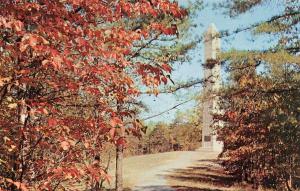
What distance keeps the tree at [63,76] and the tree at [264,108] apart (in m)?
11.2

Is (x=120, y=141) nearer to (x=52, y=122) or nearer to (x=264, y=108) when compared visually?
(x=52, y=122)

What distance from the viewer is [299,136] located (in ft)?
59.8

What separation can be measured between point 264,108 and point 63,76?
1691 centimetres

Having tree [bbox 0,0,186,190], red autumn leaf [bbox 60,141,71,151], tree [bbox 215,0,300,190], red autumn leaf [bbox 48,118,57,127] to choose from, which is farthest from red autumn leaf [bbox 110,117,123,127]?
tree [bbox 215,0,300,190]

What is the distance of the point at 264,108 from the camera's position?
20906mm

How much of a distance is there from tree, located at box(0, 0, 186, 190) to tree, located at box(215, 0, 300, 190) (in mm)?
11154

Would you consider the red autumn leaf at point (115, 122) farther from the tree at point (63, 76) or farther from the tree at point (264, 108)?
the tree at point (264, 108)

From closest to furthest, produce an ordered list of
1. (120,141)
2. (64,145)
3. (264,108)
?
(64,145) < (120,141) < (264,108)

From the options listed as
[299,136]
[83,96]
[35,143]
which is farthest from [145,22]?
[35,143]

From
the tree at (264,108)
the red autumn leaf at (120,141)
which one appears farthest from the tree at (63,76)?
the tree at (264,108)

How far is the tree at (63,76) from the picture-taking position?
439cm

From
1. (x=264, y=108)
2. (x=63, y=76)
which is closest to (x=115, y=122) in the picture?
(x=63, y=76)

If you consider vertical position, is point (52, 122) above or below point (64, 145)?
above

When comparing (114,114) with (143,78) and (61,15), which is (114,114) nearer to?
(143,78)
